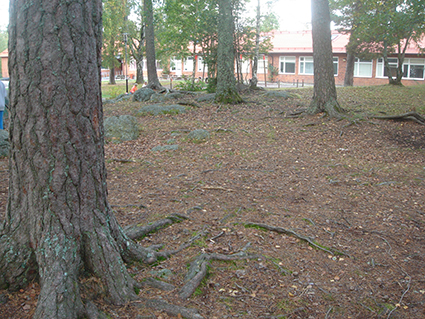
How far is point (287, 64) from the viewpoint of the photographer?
141 ft

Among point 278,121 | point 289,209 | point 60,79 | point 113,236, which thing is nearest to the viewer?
point 60,79

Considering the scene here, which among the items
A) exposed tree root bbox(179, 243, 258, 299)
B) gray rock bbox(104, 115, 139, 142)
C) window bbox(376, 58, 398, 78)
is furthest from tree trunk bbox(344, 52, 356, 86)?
exposed tree root bbox(179, 243, 258, 299)

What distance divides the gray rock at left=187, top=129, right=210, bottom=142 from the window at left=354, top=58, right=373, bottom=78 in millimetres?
34304

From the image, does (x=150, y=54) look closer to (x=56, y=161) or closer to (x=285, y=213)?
(x=285, y=213)

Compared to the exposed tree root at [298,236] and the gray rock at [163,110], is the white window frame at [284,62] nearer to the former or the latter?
the gray rock at [163,110]

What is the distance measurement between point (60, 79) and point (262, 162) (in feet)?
18.3

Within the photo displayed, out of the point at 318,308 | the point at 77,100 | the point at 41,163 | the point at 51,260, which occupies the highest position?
the point at 77,100

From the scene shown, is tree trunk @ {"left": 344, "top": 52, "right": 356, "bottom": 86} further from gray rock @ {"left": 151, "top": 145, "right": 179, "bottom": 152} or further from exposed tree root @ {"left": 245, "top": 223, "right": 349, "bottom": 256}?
exposed tree root @ {"left": 245, "top": 223, "right": 349, "bottom": 256}

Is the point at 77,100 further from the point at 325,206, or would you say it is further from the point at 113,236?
the point at 325,206

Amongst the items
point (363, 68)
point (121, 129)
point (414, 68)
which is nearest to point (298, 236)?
point (121, 129)

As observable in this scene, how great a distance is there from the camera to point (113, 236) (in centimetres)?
315

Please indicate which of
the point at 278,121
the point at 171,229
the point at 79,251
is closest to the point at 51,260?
the point at 79,251

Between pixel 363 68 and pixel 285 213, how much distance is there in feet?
127

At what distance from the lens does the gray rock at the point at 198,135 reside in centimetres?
960
